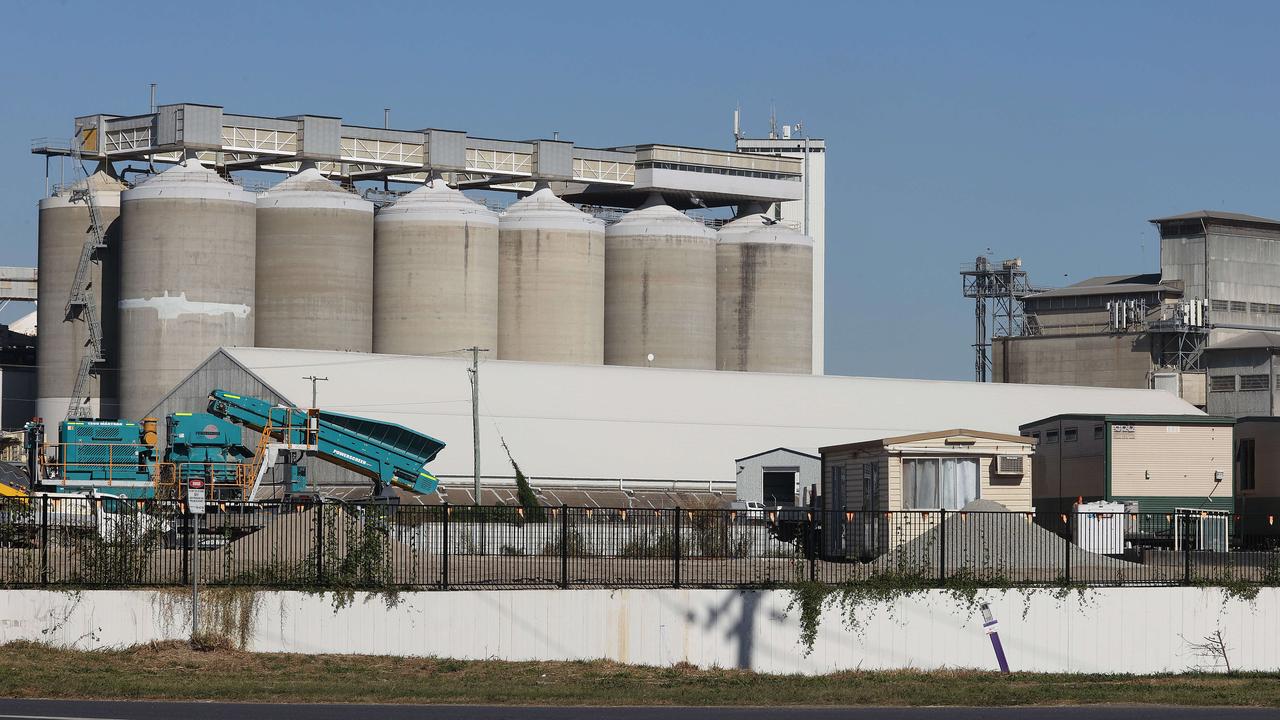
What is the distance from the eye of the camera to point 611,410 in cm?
8606

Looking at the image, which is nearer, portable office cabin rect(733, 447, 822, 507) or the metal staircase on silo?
portable office cabin rect(733, 447, 822, 507)

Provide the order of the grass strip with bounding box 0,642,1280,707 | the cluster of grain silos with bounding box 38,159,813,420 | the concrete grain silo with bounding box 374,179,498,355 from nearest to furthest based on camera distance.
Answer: the grass strip with bounding box 0,642,1280,707, the cluster of grain silos with bounding box 38,159,813,420, the concrete grain silo with bounding box 374,179,498,355

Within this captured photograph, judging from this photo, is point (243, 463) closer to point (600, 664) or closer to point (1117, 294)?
point (600, 664)

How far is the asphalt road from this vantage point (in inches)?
936

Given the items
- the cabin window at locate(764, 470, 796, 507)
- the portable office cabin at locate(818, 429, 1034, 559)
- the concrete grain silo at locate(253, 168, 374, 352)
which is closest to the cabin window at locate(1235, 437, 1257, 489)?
the portable office cabin at locate(818, 429, 1034, 559)

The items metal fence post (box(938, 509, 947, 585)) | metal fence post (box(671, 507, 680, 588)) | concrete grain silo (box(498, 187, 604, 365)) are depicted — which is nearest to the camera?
metal fence post (box(671, 507, 680, 588))

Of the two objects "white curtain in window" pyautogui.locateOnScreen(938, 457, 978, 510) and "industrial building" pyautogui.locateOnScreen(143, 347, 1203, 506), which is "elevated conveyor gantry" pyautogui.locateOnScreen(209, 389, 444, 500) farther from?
"white curtain in window" pyautogui.locateOnScreen(938, 457, 978, 510)

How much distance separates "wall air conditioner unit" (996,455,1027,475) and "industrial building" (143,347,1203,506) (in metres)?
32.3

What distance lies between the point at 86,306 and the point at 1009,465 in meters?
71.1

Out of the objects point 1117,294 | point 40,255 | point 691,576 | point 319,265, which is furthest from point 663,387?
point 691,576

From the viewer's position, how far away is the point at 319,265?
336ft

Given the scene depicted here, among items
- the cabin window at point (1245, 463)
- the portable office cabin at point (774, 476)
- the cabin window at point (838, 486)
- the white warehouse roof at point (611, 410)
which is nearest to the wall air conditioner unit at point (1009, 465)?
the cabin window at point (838, 486)

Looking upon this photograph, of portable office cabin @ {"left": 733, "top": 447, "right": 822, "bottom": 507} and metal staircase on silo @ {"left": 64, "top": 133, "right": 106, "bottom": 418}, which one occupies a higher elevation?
metal staircase on silo @ {"left": 64, "top": 133, "right": 106, "bottom": 418}

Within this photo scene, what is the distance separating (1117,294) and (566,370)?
5104 centimetres
